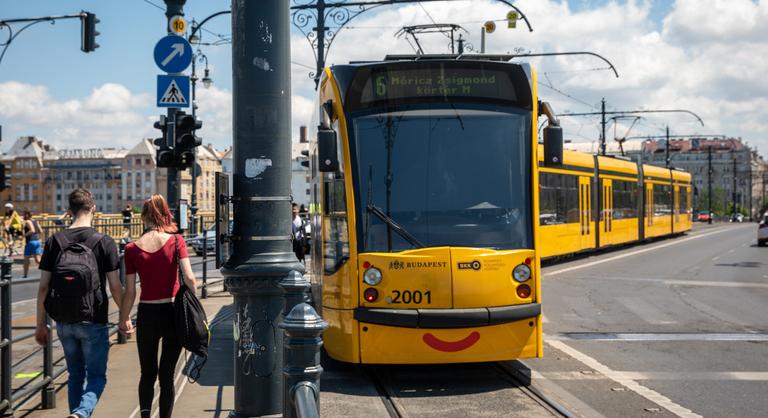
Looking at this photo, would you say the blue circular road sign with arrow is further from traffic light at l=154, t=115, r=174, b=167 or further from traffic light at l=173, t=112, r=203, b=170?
traffic light at l=173, t=112, r=203, b=170

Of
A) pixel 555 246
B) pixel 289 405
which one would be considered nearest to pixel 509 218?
pixel 289 405

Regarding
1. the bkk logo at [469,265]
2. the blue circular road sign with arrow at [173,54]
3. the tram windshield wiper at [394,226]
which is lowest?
the bkk logo at [469,265]

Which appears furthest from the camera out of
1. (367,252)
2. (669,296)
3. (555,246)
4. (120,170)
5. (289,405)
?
(120,170)

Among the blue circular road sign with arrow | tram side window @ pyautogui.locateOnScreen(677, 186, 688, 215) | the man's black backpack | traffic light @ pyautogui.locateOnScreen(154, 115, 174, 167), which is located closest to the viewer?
the man's black backpack

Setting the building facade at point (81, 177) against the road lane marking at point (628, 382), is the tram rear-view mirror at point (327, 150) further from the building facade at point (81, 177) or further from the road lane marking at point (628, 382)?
the building facade at point (81, 177)

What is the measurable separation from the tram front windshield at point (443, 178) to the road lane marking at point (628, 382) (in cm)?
162

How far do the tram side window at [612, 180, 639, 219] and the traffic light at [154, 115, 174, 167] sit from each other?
19506 mm

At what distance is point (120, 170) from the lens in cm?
18612

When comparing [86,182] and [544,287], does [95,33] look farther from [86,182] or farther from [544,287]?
[86,182]

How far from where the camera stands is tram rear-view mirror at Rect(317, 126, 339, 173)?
25.3 ft

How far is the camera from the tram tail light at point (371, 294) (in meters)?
7.75

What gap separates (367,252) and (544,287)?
10094 mm

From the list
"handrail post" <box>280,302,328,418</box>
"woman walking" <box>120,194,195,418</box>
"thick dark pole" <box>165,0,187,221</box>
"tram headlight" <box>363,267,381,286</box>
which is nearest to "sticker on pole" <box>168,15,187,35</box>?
"thick dark pole" <box>165,0,187,221</box>

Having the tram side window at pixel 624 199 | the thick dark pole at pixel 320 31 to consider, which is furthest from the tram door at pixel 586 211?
the thick dark pole at pixel 320 31
